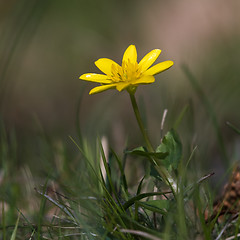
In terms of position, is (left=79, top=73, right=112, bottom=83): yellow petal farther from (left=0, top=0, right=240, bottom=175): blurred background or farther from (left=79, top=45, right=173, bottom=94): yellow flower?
(left=0, top=0, right=240, bottom=175): blurred background

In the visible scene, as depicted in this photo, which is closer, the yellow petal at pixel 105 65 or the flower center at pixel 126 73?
the flower center at pixel 126 73

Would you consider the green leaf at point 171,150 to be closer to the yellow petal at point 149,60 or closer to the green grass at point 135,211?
the green grass at point 135,211

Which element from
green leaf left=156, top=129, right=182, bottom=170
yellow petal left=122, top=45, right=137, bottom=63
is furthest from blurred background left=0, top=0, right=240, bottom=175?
green leaf left=156, top=129, right=182, bottom=170

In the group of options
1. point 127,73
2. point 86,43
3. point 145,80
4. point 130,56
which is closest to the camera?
point 145,80

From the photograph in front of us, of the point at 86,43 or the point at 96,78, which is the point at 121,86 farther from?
the point at 86,43

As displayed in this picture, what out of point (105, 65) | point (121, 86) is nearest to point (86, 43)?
point (105, 65)

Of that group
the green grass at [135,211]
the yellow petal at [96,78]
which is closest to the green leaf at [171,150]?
the green grass at [135,211]
